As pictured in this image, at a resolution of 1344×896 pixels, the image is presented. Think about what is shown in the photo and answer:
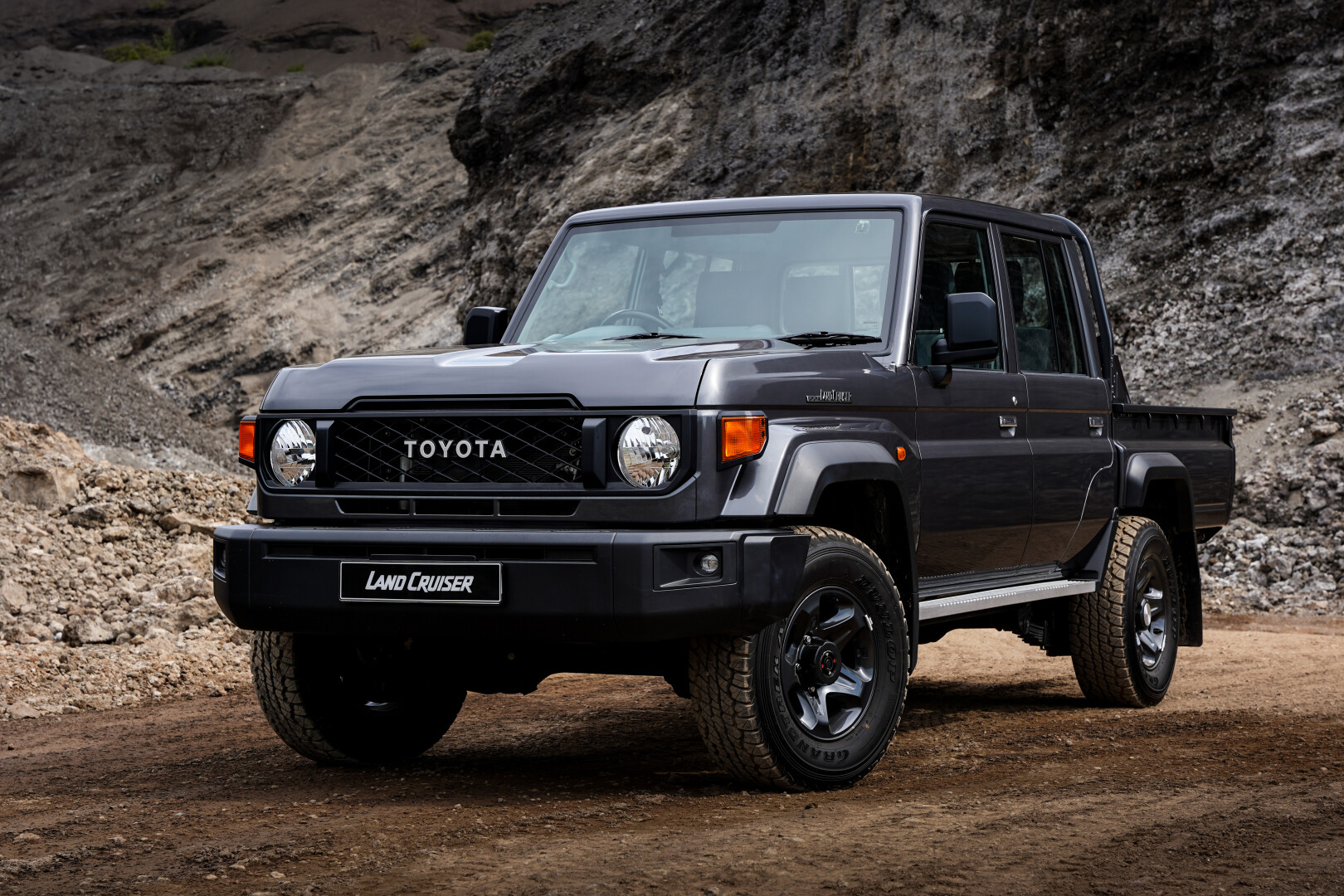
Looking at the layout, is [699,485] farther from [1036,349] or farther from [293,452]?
[1036,349]

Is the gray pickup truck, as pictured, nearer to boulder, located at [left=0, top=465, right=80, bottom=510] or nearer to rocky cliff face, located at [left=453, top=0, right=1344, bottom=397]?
boulder, located at [left=0, top=465, right=80, bottom=510]

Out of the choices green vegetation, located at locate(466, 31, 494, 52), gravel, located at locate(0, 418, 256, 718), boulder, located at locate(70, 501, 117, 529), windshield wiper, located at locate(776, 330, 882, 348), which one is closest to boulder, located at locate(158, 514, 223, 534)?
gravel, located at locate(0, 418, 256, 718)

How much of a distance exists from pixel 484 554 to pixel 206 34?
177ft

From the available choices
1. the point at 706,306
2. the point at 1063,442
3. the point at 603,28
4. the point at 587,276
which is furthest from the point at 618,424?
the point at 603,28

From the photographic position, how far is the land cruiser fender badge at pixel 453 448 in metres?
4.92

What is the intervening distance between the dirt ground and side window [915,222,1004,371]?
66.3 inches

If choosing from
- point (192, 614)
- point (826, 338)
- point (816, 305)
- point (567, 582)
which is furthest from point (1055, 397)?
point (192, 614)

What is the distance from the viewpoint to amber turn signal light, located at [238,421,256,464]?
539 centimetres

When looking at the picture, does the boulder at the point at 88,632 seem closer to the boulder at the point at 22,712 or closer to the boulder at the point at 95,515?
the boulder at the point at 22,712

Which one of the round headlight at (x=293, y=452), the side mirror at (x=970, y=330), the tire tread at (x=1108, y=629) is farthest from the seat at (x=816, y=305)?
the tire tread at (x=1108, y=629)

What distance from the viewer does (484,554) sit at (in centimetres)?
477

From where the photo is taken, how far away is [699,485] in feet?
15.3

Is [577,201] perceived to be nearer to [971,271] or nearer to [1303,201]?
[1303,201]

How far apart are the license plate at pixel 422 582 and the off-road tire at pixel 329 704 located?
765mm
